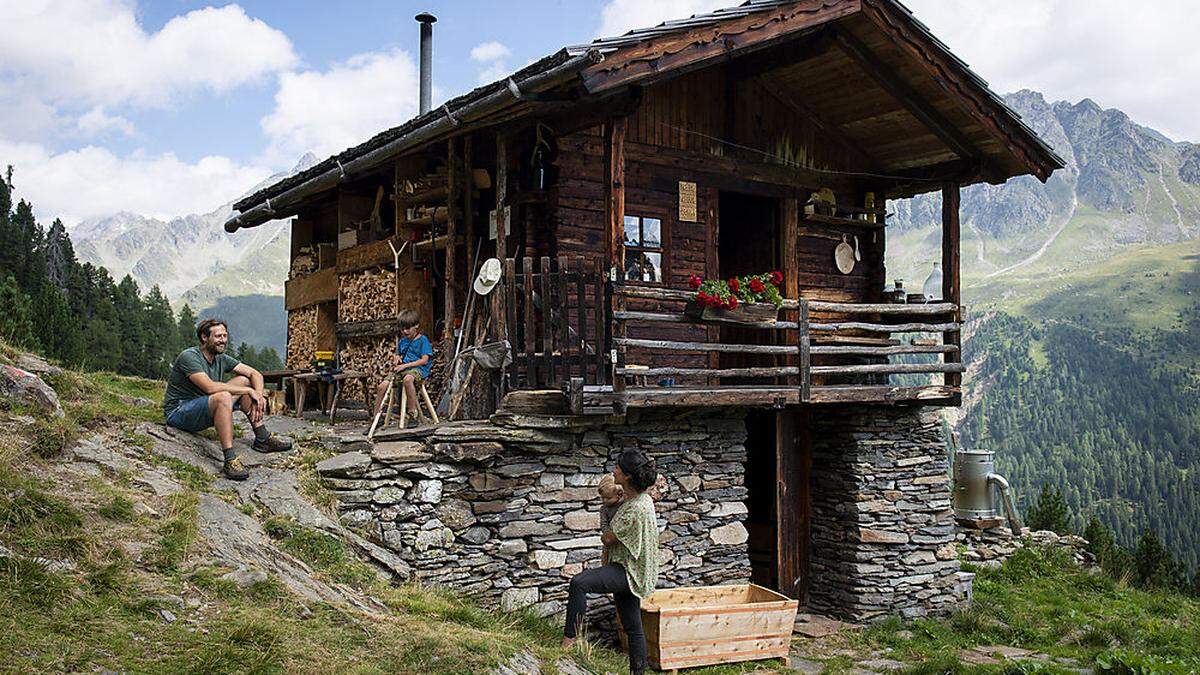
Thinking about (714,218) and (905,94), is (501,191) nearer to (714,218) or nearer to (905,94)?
(714,218)

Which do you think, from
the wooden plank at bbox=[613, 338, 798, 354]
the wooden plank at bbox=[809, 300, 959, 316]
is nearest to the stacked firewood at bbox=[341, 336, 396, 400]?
the wooden plank at bbox=[613, 338, 798, 354]

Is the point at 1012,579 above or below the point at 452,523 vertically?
below

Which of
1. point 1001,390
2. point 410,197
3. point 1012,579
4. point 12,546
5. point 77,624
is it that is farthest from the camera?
point 1001,390

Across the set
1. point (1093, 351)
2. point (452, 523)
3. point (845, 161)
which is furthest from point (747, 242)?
point (1093, 351)

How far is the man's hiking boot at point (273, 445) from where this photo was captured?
8.95 meters

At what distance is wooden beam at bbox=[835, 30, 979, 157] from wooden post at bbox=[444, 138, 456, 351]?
478 cm

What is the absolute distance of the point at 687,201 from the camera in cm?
1137

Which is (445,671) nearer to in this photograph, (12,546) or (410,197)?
(12,546)

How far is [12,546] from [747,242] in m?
9.54

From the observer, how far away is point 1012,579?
14.2m

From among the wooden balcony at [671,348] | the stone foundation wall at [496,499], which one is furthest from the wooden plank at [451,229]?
the stone foundation wall at [496,499]

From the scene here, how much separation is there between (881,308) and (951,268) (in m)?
1.40

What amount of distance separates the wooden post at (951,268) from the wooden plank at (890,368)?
0.20 metres

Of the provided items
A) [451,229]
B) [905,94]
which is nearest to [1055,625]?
[905,94]
